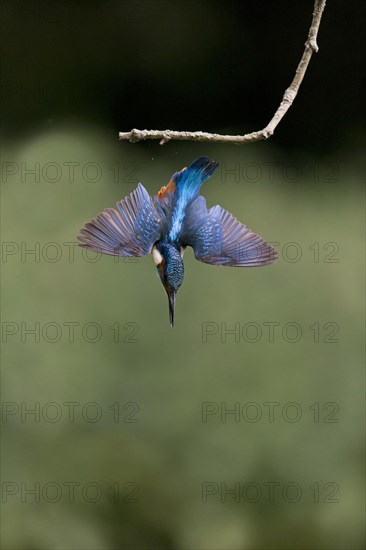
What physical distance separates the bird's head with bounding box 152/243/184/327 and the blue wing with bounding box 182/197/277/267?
0.02 m

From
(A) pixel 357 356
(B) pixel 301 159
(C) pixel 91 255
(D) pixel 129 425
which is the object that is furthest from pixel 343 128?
(D) pixel 129 425

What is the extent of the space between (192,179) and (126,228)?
8cm

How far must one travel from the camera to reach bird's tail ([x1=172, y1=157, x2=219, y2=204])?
28.0 inches

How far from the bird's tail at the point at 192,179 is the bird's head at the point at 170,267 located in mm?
57

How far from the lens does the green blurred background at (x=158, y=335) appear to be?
2.22 m

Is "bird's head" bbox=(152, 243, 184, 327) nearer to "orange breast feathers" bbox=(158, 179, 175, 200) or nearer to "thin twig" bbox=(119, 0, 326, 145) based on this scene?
"orange breast feathers" bbox=(158, 179, 175, 200)

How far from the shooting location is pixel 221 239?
74 centimetres

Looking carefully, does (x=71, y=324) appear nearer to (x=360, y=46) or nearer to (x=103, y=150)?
(x=103, y=150)

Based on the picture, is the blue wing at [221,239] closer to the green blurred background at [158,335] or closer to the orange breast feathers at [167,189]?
the orange breast feathers at [167,189]

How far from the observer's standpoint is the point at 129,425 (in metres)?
2.22

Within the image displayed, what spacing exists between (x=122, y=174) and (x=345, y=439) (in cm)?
91

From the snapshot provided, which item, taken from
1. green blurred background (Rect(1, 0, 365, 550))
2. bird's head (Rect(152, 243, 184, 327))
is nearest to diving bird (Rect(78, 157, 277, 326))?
bird's head (Rect(152, 243, 184, 327))

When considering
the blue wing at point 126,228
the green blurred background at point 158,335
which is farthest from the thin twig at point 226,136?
the green blurred background at point 158,335

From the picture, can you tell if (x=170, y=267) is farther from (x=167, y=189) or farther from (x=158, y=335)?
(x=158, y=335)
